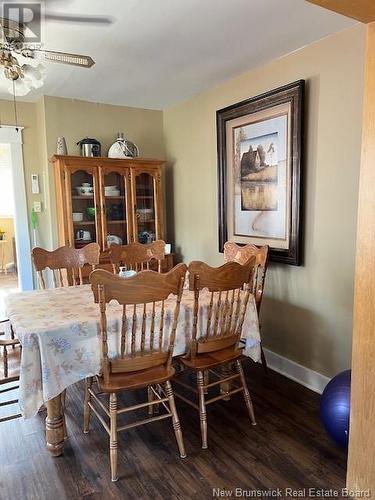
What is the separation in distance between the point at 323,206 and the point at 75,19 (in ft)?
6.35

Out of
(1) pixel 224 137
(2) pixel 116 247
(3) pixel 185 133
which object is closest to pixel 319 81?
(1) pixel 224 137

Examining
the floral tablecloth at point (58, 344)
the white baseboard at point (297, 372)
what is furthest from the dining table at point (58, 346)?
the white baseboard at point (297, 372)

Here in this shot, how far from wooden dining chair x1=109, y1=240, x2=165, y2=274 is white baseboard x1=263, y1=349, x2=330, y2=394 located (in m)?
1.20

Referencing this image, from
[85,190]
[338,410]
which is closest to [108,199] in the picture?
[85,190]

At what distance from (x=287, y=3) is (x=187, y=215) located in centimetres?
228

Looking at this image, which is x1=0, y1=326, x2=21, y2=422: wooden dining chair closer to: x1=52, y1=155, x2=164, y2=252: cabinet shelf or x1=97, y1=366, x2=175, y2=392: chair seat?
x1=97, y1=366, x2=175, y2=392: chair seat

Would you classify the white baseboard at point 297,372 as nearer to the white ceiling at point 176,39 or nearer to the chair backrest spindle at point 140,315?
the chair backrest spindle at point 140,315

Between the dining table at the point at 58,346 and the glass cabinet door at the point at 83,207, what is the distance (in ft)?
4.76

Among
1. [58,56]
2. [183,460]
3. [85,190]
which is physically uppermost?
[58,56]

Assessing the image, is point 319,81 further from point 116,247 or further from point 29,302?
point 29,302

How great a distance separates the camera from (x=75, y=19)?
7.01ft

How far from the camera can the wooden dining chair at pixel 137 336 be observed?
5.58 ft

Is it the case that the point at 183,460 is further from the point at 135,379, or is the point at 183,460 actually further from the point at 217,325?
the point at 217,325

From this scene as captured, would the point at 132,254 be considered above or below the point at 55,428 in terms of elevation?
above
